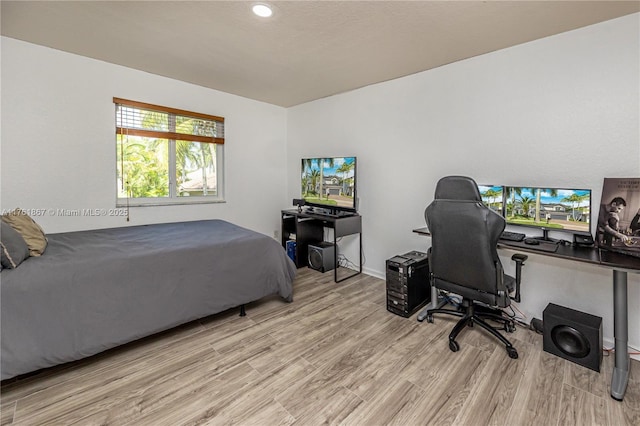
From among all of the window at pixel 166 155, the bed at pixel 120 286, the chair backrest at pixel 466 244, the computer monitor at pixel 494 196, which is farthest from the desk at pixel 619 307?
the window at pixel 166 155

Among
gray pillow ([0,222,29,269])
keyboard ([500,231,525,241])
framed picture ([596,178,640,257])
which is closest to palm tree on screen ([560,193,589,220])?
framed picture ([596,178,640,257])

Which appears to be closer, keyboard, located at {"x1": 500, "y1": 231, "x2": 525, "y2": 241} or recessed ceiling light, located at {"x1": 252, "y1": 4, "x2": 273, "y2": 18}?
recessed ceiling light, located at {"x1": 252, "y1": 4, "x2": 273, "y2": 18}

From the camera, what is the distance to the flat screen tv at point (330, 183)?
3.60 metres

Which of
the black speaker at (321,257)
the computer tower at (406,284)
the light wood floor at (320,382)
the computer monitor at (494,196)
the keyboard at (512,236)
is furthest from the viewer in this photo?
the black speaker at (321,257)

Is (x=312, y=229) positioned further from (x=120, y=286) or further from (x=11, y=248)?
(x=11, y=248)

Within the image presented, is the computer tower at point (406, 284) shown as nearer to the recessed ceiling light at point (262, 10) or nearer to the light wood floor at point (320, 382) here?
the light wood floor at point (320, 382)

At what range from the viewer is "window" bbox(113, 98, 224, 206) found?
3.21m

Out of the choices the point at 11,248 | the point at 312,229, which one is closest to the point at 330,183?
the point at 312,229

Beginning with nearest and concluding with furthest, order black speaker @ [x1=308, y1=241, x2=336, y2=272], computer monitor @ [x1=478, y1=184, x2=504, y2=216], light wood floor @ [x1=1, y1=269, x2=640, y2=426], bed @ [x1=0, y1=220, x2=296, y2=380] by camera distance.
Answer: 1. light wood floor @ [x1=1, y1=269, x2=640, y2=426]
2. bed @ [x1=0, y1=220, x2=296, y2=380]
3. computer monitor @ [x1=478, y1=184, x2=504, y2=216]
4. black speaker @ [x1=308, y1=241, x2=336, y2=272]

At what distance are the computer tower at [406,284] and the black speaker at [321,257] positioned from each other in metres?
1.17

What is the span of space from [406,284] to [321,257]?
1376 millimetres

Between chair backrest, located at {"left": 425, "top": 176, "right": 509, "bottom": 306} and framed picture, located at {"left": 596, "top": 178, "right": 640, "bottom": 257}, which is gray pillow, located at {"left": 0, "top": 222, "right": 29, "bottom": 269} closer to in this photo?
chair backrest, located at {"left": 425, "top": 176, "right": 509, "bottom": 306}

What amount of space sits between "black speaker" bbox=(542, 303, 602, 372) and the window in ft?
12.2

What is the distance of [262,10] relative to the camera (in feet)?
6.59
